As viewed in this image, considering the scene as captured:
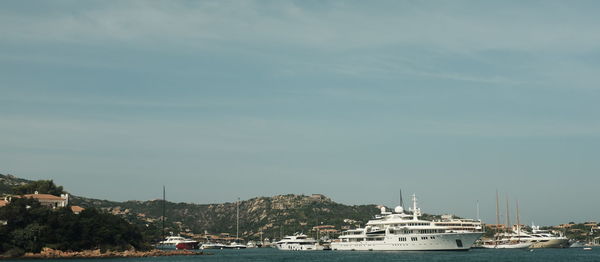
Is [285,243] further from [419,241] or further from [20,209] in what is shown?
[20,209]

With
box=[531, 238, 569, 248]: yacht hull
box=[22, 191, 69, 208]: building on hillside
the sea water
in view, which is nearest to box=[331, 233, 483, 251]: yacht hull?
the sea water

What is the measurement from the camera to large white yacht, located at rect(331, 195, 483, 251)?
400 feet

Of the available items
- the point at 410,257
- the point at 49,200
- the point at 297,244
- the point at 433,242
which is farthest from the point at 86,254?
the point at 297,244

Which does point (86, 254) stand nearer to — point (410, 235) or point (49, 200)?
point (49, 200)

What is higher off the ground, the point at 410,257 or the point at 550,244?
the point at 410,257

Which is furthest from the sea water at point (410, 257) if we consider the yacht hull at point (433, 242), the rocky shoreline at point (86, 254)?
the rocky shoreline at point (86, 254)

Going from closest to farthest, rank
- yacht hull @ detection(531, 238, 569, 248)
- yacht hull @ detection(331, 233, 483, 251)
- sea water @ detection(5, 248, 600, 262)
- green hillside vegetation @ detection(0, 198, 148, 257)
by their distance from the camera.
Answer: sea water @ detection(5, 248, 600, 262)
green hillside vegetation @ detection(0, 198, 148, 257)
yacht hull @ detection(331, 233, 483, 251)
yacht hull @ detection(531, 238, 569, 248)

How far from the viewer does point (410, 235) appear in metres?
125

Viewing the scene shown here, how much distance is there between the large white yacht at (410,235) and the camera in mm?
122062

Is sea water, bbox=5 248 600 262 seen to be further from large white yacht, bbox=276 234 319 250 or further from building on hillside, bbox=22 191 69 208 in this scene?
large white yacht, bbox=276 234 319 250

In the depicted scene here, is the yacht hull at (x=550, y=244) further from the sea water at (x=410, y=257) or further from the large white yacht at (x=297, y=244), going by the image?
the large white yacht at (x=297, y=244)

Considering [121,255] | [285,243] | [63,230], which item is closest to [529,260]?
[121,255]

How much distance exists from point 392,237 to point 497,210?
197 feet

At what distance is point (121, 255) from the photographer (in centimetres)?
10656
